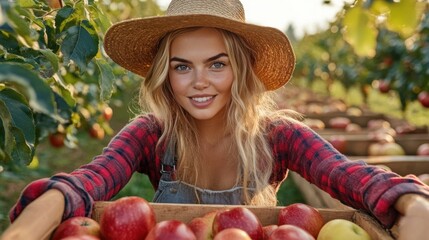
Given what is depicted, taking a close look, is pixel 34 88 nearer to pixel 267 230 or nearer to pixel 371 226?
pixel 267 230

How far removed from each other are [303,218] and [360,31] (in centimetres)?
110

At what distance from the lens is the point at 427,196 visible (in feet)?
4.48

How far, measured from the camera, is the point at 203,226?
148 cm

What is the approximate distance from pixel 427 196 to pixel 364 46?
981 millimetres

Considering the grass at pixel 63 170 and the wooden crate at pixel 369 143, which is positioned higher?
the wooden crate at pixel 369 143

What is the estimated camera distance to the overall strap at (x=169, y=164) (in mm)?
2229

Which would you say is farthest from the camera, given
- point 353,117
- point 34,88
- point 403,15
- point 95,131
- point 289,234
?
point 353,117

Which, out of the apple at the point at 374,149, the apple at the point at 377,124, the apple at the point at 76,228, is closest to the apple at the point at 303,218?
the apple at the point at 76,228

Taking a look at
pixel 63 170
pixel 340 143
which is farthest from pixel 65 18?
pixel 63 170

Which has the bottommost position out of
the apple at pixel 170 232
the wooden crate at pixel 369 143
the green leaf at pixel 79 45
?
the wooden crate at pixel 369 143

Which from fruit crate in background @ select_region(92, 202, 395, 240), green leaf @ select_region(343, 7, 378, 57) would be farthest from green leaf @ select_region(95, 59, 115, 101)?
green leaf @ select_region(343, 7, 378, 57)

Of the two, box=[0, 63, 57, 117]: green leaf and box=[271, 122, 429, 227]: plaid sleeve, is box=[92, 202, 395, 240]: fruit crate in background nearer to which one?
box=[271, 122, 429, 227]: plaid sleeve

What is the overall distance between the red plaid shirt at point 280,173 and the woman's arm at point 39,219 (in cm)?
5

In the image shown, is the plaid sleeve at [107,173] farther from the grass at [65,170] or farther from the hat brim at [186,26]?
the grass at [65,170]
